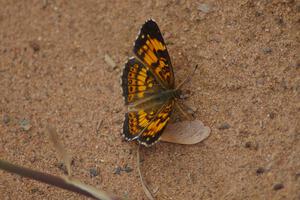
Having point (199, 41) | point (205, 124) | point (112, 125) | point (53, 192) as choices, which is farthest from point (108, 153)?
point (199, 41)

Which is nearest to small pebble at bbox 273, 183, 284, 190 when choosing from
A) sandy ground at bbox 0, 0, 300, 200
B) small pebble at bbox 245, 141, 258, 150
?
sandy ground at bbox 0, 0, 300, 200

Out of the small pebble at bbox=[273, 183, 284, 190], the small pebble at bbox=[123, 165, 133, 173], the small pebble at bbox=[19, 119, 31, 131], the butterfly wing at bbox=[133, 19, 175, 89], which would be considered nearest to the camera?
the small pebble at bbox=[273, 183, 284, 190]

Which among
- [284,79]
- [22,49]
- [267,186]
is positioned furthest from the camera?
[22,49]

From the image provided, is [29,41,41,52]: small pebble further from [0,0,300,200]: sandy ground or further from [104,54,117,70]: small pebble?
[104,54,117,70]: small pebble

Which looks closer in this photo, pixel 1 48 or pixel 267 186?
pixel 267 186

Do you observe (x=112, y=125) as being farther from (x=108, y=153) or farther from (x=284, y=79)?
(x=284, y=79)

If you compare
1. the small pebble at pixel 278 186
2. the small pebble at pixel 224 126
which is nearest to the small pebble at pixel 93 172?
the small pebble at pixel 224 126

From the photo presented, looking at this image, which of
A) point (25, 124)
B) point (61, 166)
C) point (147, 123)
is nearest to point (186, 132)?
point (147, 123)
